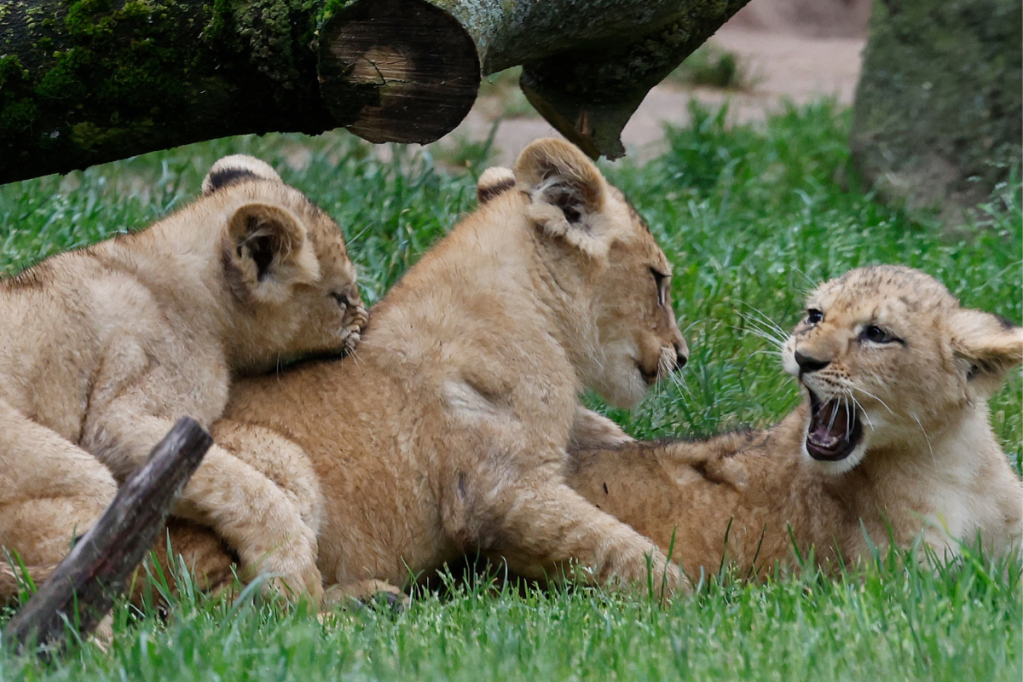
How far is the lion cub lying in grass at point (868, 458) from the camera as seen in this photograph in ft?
14.4

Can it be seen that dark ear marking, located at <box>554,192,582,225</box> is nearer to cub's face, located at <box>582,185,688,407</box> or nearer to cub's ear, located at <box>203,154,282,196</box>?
cub's face, located at <box>582,185,688,407</box>

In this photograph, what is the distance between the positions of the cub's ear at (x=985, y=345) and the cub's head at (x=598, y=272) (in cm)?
117

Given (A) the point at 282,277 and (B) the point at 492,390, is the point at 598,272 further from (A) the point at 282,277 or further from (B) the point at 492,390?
(A) the point at 282,277

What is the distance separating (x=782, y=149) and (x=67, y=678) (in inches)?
334

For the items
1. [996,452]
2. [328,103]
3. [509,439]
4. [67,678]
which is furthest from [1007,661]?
[328,103]

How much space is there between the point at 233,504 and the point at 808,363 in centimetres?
208

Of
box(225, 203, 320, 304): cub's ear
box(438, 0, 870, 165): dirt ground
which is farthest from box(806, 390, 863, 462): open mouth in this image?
box(438, 0, 870, 165): dirt ground

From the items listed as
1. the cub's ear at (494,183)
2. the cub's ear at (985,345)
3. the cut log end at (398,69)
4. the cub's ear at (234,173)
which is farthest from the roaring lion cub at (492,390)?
the cub's ear at (985,345)

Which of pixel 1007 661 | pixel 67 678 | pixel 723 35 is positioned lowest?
pixel 723 35

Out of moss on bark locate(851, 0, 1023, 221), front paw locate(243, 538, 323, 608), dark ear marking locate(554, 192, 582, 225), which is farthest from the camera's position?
moss on bark locate(851, 0, 1023, 221)

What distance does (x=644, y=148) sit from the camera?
11.3 meters

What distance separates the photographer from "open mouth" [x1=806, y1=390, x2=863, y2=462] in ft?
14.8

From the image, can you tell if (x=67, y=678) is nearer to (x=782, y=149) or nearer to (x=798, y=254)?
(x=798, y=254)

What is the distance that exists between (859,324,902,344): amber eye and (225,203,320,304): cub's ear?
204cm
